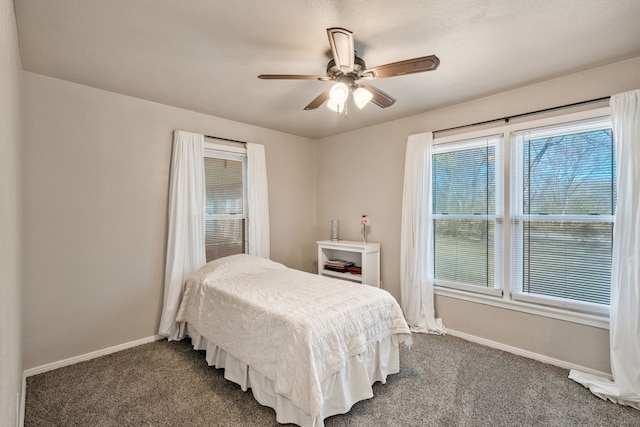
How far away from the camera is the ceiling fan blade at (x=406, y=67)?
5.49 ft

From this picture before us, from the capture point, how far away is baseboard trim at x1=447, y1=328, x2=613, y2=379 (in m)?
2.44

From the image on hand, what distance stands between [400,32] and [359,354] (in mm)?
2175

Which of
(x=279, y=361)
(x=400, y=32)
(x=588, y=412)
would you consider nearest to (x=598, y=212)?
(x=588, y=412)

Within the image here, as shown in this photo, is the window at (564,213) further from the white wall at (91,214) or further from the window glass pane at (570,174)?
the white wall at (91,214)

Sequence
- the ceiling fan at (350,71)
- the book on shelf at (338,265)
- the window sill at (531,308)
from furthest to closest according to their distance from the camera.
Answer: the book on shelf at (338,265)
the window sill at (531,308)
the ceiling fan at (350,71)

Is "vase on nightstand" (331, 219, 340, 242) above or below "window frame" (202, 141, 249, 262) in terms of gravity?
below

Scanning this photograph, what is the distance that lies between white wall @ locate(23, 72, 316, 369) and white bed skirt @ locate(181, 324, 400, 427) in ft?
3.69

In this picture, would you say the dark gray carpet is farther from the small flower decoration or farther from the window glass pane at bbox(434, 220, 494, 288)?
the small flower decoration

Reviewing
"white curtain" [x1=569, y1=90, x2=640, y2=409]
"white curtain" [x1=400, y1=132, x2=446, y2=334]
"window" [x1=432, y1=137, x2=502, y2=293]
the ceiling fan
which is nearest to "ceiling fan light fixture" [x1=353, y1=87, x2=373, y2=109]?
the ceiling fan

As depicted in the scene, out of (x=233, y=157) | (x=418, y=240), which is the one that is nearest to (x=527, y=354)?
(x=418, y=240)

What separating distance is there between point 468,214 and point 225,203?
282 cm

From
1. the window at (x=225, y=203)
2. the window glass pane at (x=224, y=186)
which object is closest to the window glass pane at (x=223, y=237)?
the window at (x=225, y=203)

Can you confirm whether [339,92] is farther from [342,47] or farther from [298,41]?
[298,41]

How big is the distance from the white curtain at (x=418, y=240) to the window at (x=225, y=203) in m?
2.03
